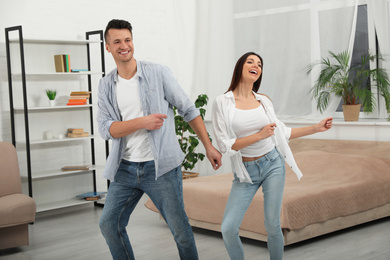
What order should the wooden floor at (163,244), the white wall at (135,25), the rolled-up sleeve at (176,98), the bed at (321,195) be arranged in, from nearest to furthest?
the rolled-up sleeve at (176,98) → the wooden floor at (163,244) → the bed at (321,195) → the white wall at (135,25)

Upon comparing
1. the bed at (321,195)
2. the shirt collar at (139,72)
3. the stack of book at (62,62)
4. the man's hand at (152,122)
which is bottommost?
the bed at (321,195)

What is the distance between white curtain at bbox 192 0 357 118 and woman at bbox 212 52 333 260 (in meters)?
2.97

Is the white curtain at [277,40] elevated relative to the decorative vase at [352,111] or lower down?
elevated

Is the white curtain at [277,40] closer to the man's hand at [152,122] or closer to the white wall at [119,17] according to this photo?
the white wall at [119,17]

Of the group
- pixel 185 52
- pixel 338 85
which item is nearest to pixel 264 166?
pixel 338 85

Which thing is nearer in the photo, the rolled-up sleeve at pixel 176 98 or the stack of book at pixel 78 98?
the rolled-up sleeve at pixel 176 98

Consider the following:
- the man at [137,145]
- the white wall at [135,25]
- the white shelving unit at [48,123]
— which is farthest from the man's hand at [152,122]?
the white wall at [135,25]

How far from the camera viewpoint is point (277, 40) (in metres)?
6.18

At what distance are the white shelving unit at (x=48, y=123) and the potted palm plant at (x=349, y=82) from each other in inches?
92.0

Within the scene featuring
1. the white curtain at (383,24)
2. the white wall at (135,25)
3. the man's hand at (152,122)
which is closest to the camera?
the man's hand at (152,122)

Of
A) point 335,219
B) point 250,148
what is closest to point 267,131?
point 250,148

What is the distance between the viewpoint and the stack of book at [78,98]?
5.62m

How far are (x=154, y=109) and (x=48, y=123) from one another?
3.40 meters

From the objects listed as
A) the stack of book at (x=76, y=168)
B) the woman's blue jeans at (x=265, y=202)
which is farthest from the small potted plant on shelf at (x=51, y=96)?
the woman's blue jeans at (x=265, y=202)
